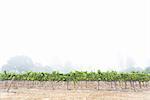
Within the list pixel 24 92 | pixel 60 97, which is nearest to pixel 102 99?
pixel 60 97

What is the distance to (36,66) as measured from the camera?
333 ft

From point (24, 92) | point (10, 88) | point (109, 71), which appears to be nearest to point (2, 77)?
point (10, 88)

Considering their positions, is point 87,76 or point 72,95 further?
point 87,76

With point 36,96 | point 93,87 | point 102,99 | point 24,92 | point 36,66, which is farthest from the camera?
point 36,66

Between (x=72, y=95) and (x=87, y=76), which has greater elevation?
(x=87, y=76)

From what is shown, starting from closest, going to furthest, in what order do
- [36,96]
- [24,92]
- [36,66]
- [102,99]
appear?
1. [102,99]
2. [36,96]
3. [24,92]
4. [36,66]

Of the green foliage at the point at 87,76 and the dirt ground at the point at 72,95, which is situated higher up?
the green foliage at the point at 87,76

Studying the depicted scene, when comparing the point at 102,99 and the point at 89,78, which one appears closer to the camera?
the point at 102,99

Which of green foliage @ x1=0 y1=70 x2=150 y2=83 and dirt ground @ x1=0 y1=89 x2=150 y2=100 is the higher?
green foliage @ x1=0 y1=70 x2=150 y2=83

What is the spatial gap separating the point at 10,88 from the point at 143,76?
13.2 m

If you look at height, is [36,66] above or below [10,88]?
above

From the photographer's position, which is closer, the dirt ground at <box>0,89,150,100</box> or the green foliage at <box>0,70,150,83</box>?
the dirt ground at <box>0,89,150,100</box>

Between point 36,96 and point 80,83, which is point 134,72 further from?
point 36,96

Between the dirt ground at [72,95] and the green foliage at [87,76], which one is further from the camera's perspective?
the green foliage at [87,76]
